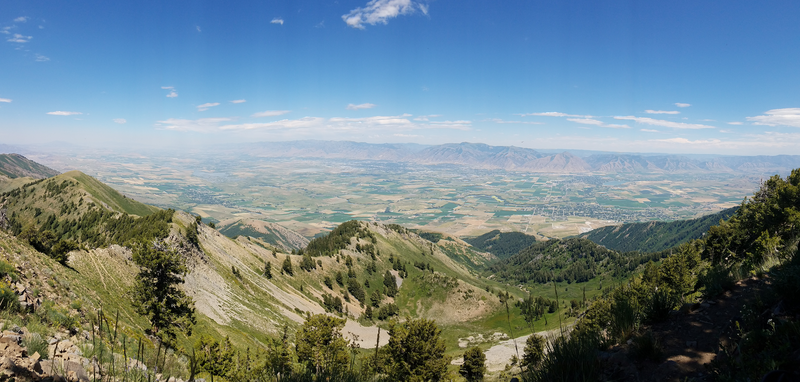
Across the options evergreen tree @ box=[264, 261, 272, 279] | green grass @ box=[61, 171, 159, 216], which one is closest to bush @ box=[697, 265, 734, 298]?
evergreen tree @ box=[264, 261, 272, 279]

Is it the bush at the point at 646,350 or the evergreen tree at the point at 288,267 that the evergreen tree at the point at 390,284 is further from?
the bush at the point at 646,350

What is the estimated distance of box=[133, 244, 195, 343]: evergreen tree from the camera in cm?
2344

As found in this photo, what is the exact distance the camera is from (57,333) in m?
11.4

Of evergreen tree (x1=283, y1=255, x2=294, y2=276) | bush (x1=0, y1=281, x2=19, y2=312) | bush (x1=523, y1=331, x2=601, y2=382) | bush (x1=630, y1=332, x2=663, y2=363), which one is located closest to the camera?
bush (x1=523, y1=331, x2=601, y2=382)

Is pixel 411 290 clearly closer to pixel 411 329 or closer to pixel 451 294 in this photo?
pixel 451 294

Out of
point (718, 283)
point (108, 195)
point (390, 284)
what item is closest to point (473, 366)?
point (718, 283)

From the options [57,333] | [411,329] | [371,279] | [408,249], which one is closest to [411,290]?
[371,279]

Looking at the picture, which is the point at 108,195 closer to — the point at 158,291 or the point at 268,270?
the point at 268,270

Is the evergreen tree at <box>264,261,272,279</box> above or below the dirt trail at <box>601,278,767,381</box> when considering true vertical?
below

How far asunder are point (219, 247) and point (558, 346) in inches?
3323

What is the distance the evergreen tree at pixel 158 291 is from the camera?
23.4m

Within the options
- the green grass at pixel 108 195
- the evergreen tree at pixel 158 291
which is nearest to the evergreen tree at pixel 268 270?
the evergreen tree at pixel 158 291

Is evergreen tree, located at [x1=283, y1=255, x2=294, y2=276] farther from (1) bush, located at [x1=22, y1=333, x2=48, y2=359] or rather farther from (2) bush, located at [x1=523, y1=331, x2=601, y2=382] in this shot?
(2) bush, located at [x1=523, y1=331, x2=601, y2=382]

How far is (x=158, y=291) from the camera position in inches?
948
